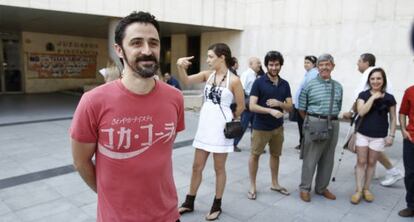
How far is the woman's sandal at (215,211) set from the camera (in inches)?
135

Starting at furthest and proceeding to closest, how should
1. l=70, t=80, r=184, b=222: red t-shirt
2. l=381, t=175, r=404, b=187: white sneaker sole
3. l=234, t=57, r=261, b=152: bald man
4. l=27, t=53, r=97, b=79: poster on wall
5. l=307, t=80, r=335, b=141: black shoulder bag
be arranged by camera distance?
1. l=27, t=53, r=97, b=79: poster on wall
2. l=234, t=57, r=261, b=152: bald man
3. l=381, t=175, r=404, b=187: white sneaker sole
4. l=307, t=80, r=335, b=141: black shoulder bag
5. l=70, t=80, r=184, b=222: red t-shirt

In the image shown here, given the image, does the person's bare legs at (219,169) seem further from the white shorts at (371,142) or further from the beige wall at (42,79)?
the beige wall at (42,79)

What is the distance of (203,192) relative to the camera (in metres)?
4.18

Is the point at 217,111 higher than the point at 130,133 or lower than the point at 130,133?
lower

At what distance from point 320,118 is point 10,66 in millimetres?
15775

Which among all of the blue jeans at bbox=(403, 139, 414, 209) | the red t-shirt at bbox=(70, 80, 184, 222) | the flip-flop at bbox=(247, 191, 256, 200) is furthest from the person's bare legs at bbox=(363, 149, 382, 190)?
the red t-shirt at bbox=(70, 80, 184, 222)

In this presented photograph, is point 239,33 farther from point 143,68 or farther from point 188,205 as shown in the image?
point 143,68

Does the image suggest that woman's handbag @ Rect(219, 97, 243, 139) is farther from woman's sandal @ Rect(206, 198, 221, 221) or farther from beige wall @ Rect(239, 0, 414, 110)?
beige wall @ Rect(239, 0, 414, 110)

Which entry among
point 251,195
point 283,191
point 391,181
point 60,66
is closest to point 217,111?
point 251,195

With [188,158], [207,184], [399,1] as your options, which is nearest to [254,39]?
[399,1]

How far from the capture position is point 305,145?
Result: 13.2ft

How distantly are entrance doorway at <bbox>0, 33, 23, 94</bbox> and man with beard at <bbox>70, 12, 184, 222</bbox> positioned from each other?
52.4 feet

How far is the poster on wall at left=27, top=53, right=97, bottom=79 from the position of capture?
15.9 metres

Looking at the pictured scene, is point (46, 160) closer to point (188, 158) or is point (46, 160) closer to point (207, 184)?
point (188, 158)
